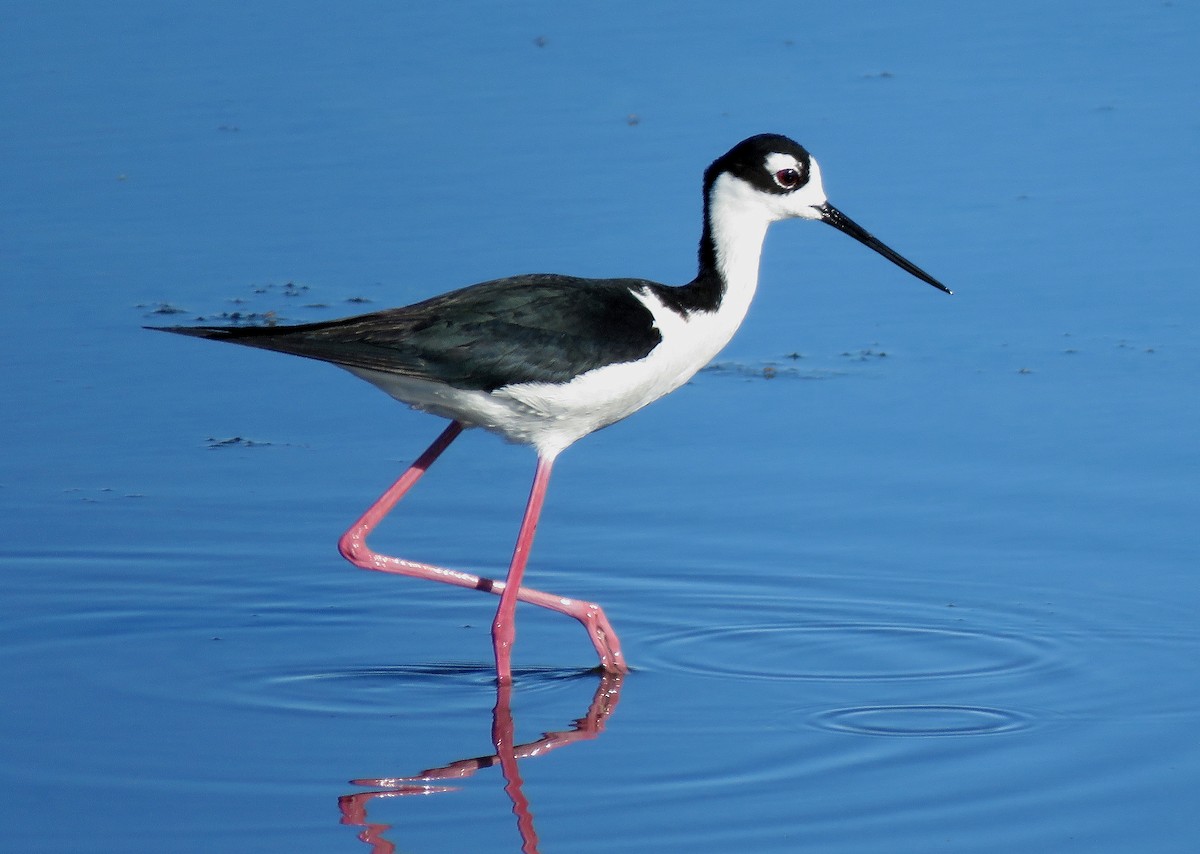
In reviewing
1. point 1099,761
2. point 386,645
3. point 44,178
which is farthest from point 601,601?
point 44,178

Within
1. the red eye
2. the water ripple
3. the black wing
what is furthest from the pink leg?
the red eye

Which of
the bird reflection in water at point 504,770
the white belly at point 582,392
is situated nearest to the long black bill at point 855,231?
the white belly at point 582,392

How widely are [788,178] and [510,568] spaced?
1363 mm

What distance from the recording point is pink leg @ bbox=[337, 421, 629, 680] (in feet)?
19.1

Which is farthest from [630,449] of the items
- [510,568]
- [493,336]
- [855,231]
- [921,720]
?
[921,720]

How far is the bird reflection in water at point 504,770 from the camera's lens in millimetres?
4762

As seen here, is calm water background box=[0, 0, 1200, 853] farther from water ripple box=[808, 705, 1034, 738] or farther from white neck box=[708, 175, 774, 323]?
white neck box=[708, 175, 774, 323]

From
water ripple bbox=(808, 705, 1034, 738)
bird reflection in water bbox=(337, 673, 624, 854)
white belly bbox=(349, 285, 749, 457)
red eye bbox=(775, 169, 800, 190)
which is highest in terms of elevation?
red eye bbox=(775, 169, 800, 190)

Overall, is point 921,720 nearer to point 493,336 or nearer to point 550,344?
point 550,344

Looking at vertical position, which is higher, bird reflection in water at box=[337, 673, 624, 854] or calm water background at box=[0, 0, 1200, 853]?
calm water background at box=[0, 0, 1200, 853]

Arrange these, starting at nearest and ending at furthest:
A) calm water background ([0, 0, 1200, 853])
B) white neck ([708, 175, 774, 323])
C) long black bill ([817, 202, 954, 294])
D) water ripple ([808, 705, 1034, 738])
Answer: calm water background ([0, 0, 1200, 853]), water ripple ([808, 705, 1034, 738]), white neck ([708, 175, 774, 323]), long black bill ([817, 202, 954, 294])

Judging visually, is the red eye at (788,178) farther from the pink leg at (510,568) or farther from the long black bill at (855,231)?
the pink leg at (510,568)

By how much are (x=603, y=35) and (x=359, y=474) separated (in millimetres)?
4660

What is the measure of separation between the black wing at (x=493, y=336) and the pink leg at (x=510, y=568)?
0.36 metres
